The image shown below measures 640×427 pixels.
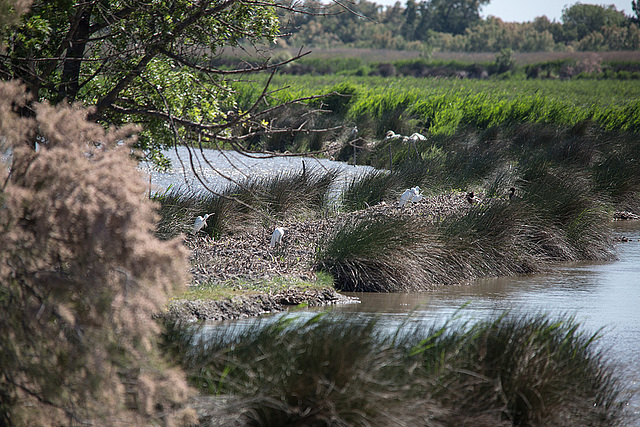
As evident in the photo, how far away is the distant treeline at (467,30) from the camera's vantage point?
302 feet

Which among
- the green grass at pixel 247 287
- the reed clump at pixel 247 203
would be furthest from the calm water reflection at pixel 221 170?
the green grass at pixel 247 287

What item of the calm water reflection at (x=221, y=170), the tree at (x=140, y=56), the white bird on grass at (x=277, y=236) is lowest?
the white bird on grass at (x=277, y=236)

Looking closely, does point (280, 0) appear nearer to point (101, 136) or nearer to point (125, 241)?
point (101, 136)

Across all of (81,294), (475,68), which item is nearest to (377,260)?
(81,294)

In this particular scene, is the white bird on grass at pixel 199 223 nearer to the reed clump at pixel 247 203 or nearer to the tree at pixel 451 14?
the reed clump at pixel 247 203

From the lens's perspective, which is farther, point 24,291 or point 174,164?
point 174,164

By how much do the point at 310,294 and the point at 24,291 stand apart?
4795mm

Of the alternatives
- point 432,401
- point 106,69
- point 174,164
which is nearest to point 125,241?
point 432,401

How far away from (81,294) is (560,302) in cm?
631

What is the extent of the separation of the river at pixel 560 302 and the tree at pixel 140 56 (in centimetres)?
77

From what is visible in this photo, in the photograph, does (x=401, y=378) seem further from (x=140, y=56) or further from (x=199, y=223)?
(x=199, y=223)

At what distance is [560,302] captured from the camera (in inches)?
322

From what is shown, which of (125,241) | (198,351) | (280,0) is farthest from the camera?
(280,0)

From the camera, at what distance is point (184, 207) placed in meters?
9.42
